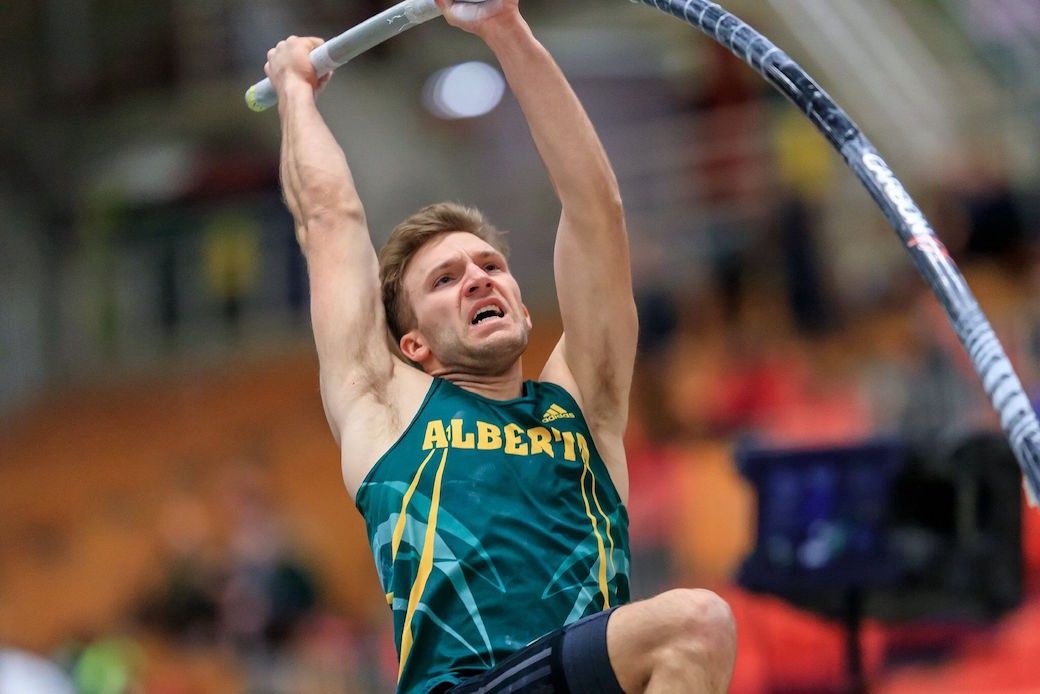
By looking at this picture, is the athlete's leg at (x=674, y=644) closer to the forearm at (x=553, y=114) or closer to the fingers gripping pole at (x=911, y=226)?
the fingers gripping pole at (x=911, y=226)

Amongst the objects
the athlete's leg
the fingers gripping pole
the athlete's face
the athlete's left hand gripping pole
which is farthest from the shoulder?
the fingers gripping pole

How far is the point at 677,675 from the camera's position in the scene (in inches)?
132

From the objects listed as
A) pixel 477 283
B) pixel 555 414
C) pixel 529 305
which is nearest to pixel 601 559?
pixel 555 414

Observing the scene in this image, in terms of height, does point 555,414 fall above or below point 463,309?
below

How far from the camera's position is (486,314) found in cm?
420

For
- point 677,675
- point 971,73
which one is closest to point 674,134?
point 971,73

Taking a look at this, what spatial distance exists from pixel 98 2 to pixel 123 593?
23.8 ft

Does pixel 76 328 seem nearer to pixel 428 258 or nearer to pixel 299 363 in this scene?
pixel 299 363

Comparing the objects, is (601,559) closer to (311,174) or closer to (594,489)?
(594,489)

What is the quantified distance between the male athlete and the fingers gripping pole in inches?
18.8

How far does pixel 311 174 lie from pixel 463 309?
638 mm

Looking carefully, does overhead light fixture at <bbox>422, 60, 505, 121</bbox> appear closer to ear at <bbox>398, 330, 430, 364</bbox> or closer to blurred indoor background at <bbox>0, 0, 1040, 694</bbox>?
blurred indoor background at <bbox>0, 0, 1040, 694</bbox>

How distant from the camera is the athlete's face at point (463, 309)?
162 inches

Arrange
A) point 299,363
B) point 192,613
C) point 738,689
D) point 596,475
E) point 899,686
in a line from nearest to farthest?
point 596,475 → point 899,686 → point 738,689 → point 192,613 → point 299,363
